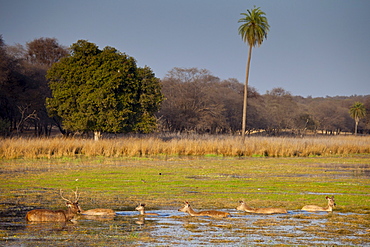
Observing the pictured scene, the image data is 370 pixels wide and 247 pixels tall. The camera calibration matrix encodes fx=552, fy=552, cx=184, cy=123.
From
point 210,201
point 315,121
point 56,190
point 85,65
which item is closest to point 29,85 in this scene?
point 85,65

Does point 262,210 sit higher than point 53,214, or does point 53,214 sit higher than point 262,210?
point 262,210

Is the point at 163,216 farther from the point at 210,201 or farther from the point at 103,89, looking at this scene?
the point at 103,89

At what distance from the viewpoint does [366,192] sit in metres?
17.1

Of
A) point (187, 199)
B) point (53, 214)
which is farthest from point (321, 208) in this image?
point (53, 214)

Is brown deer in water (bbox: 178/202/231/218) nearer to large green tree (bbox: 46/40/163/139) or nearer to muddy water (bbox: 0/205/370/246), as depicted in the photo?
muddy water (bbox: 0/205/370/246)

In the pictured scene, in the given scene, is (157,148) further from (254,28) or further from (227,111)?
(227,111)

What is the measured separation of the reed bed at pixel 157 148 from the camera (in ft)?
108

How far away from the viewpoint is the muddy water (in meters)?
9.94

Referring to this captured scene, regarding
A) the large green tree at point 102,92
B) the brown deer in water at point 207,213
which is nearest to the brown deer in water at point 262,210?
the brown deer in water at point 207,213

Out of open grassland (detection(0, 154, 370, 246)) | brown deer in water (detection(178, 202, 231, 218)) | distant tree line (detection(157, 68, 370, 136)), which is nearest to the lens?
open grassland (detection(0, 154, 370, 246))

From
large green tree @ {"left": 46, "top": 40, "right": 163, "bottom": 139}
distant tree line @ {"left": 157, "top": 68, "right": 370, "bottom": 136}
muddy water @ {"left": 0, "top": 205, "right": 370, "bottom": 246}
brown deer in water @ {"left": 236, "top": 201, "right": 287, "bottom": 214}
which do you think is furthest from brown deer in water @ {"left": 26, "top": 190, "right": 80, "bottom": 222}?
distant tree line @ {"left": 157, "top": 68, "right": 370, "bottom": 136}

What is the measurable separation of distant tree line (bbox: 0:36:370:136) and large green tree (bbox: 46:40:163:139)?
3.4 inches

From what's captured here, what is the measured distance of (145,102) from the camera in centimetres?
4431

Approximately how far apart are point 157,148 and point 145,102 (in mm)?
8658
